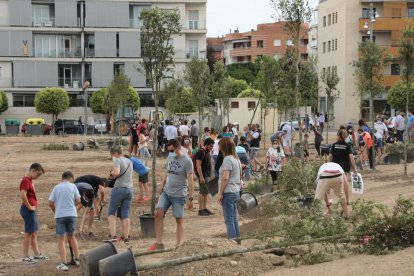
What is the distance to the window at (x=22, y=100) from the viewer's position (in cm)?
6844

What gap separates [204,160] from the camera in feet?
52.1

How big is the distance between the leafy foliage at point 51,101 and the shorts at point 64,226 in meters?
53.5

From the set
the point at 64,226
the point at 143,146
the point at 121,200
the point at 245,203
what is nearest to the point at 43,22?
the point at 143,146

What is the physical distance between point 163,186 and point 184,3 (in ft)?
→ 201

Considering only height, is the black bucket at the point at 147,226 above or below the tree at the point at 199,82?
below

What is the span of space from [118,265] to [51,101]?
183ft

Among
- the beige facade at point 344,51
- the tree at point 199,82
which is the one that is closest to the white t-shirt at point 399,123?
the tree at point 199,82

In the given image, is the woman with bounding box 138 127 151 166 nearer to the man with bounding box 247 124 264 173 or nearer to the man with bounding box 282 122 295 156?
the man with bounding box 247 124 264 173

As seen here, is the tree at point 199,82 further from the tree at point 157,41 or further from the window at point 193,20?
the window at point 193,20

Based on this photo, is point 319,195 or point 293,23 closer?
point 319,195

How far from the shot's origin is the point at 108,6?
70.8 metres

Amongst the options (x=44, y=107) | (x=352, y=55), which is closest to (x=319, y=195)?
(x=44, y=107)

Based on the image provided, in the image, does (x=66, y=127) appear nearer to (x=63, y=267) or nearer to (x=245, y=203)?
(x=245, y=203)

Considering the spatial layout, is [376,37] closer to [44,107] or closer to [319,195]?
[44,107]
